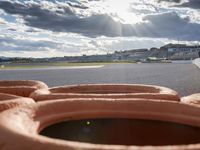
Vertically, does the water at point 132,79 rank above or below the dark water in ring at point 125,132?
below

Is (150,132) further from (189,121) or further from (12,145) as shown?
(12,145)

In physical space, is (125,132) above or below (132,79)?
above

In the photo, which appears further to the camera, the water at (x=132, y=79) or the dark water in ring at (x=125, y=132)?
the water at (x=132, y=79)

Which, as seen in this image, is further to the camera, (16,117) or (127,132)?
(127,132)

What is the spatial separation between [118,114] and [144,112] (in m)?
0.55

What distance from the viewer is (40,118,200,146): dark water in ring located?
6.73 meters

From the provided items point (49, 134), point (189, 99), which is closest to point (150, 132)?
point (49, 134)

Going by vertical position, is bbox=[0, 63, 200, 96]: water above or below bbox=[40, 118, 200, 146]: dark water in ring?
below

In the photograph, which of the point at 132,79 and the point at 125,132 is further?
the point at 132,79

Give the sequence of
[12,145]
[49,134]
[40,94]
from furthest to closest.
Result: [40,94]
[49,134]
[12,145]

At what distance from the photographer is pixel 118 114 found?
740 cm

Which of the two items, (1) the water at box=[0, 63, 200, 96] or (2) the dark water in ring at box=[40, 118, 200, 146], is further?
(1) the water at box=[0, 63, 200, 96]

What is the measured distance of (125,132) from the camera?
707 centimetres

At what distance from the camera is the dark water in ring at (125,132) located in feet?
22.1
